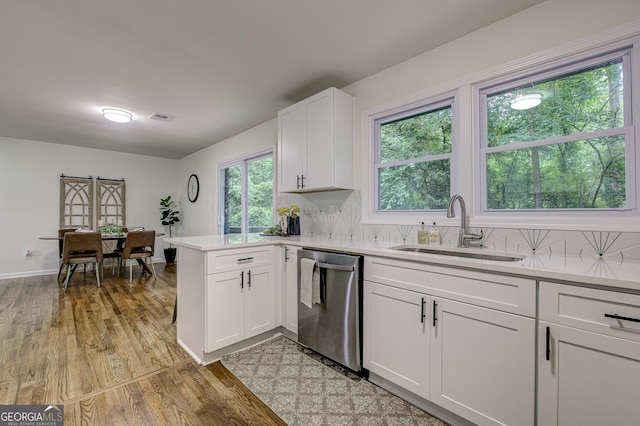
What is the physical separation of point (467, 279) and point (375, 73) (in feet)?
6.63

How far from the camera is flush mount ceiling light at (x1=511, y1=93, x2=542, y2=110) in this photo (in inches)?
71.2

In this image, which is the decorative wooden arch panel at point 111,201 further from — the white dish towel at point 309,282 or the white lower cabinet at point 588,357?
the white lower cabinet at point 588,357

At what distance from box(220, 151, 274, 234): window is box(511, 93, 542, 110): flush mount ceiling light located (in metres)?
2.91

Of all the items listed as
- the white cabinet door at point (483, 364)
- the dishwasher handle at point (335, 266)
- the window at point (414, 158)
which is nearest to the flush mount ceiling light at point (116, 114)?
the window at point (414, 158)

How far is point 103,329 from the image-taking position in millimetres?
2686

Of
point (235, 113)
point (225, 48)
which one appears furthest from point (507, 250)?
point (235, 113)

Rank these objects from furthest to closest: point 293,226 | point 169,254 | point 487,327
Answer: point 169,254 < point 293,226 < point 487,327

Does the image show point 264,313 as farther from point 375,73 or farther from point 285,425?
point 375,73

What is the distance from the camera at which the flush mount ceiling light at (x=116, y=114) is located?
339 cm

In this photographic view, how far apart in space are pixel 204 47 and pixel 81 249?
3.74 m

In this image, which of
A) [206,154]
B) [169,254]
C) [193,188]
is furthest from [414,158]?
[169,254]

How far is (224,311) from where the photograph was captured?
7.11 ft

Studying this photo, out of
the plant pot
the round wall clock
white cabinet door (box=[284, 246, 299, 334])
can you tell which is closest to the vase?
white cabinet door (box=[284, 246, 299, 334])

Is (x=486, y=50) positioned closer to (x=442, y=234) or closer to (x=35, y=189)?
(x=442, y=234)
